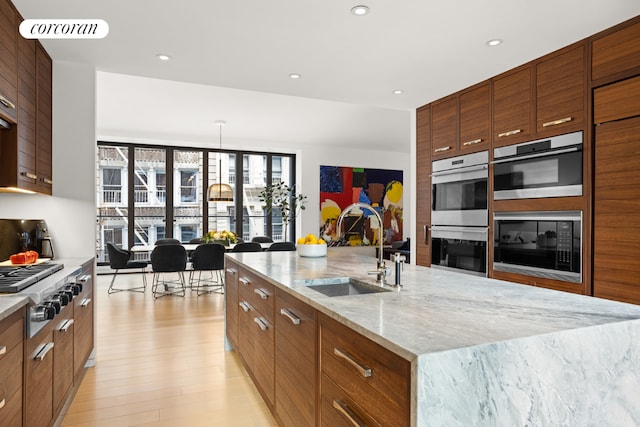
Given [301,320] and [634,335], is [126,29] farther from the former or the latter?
[634,335]

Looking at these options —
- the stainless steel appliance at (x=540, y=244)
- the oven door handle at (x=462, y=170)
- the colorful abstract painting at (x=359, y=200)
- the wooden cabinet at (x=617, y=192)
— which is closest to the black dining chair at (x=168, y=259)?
the colorful abstract painting at (x=359, y=200)

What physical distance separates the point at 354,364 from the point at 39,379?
1.58 metres

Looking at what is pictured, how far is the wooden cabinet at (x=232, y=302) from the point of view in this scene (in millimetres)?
3066

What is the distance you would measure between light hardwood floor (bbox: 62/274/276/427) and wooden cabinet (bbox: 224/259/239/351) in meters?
0.21

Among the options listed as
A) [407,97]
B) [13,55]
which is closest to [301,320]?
[13,55]

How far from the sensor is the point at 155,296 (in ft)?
19.0

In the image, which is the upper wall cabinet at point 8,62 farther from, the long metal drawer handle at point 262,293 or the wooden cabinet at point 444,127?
the wooden cabinet at point 444,127

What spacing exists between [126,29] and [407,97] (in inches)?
108

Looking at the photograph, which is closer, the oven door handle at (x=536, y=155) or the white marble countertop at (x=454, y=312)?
the white marble countertop at (x=454, y=312)

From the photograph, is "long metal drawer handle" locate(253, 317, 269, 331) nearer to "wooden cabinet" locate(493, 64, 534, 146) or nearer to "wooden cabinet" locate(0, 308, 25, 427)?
"wooden cabinet" locate(0, 308, 25, 427)

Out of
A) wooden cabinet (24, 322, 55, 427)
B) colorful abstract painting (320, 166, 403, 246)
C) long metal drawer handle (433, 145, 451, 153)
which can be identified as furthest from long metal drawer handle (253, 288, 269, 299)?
colorful abstract painting (320, 166, 403, 246)

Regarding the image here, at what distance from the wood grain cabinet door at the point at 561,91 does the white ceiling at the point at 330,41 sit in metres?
0.12

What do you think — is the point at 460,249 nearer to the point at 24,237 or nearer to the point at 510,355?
the point at 510,355

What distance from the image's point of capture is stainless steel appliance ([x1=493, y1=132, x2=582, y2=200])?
9.51 ft
